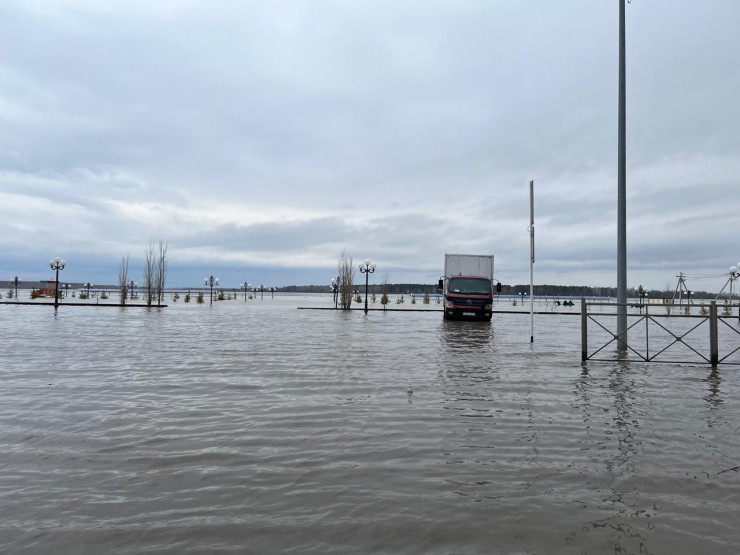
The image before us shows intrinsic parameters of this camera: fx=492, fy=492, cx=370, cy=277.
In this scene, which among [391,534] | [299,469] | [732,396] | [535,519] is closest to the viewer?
[391,534]

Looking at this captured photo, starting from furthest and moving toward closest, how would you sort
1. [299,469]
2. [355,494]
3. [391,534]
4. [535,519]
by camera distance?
[299,469], [355,494], [535,519], [391,534]

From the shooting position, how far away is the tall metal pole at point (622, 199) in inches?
480

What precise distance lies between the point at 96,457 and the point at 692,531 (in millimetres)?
4546

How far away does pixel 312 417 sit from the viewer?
5.68m

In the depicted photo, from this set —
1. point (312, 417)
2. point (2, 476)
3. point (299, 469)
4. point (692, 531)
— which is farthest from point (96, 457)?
point (692, 531)

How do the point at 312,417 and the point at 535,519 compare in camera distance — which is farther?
the point at 312,417

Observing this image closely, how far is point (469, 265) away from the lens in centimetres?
2566

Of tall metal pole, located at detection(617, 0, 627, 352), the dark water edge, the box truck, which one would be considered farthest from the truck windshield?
the dark water edge

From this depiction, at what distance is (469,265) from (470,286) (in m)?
1.53

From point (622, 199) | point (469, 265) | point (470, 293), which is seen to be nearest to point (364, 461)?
point (622, 199)

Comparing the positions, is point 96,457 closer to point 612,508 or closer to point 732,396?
point 612,508

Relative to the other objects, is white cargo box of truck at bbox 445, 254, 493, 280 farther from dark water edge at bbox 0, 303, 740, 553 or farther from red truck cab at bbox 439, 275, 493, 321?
dark water edge at bbox 0, 303, 740, 553

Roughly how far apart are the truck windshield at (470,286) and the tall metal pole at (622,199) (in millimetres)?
11673

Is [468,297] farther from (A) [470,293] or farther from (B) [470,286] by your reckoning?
(B) [470,286]
